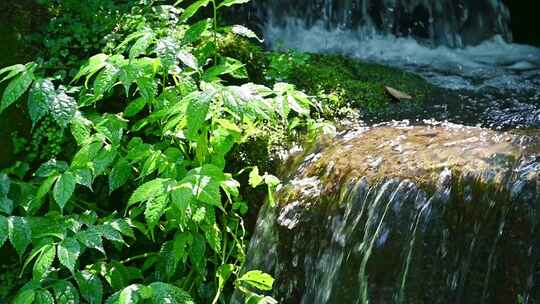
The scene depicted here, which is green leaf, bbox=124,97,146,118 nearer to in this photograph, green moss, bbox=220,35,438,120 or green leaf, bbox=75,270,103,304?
green leaf, bbox=75,270,103,304

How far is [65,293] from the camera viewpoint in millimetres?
3037

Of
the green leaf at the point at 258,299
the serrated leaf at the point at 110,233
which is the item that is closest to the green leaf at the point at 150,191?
the serrated leaf at the point at 110,233

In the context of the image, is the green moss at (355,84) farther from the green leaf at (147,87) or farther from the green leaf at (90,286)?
the green leaf at (90,286)

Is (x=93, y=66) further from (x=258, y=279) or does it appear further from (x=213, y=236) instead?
(x=258, y=279)

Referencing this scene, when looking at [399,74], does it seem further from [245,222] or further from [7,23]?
[7,23]

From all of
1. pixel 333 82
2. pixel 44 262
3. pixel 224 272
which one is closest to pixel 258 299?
pixel 224 272

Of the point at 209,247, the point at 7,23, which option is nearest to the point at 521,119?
the point at 209,247

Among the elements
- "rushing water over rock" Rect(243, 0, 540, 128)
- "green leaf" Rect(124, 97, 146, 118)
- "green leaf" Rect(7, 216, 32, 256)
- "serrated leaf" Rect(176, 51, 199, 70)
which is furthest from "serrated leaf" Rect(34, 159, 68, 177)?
"rushing water over rock" Rect(243, 0, 540, 128)

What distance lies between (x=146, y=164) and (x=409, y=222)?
3.52ft

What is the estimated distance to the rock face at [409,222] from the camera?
2633 mm

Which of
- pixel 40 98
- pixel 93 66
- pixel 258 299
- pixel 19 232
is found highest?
pixel 93 66

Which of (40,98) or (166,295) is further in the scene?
(40,98)

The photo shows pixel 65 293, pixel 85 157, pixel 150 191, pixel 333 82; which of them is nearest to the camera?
pixel 150 191

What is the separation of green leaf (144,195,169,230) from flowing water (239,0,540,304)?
583 mm
